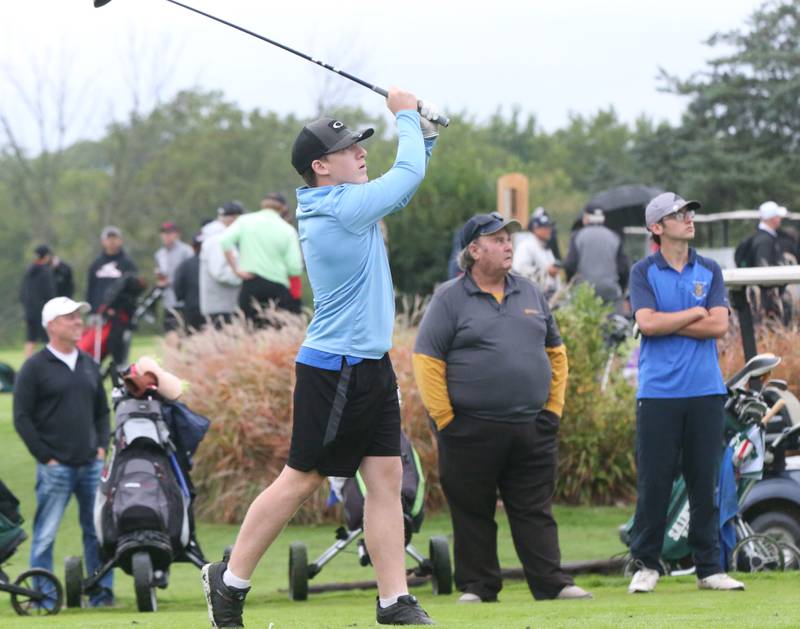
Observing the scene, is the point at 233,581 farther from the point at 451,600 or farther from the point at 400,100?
the point at 451,600

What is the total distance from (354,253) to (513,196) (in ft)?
44.0

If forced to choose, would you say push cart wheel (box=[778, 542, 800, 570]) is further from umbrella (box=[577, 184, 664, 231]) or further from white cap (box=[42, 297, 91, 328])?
umbrella (box=[577, 184, 664, 231])

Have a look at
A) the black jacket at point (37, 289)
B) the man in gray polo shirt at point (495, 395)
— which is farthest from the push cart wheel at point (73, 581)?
the black jacket at point (37, 289)

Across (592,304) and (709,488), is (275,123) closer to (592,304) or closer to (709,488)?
(592,304)

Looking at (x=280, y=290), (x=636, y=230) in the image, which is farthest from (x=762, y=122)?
(x=280, y=290)

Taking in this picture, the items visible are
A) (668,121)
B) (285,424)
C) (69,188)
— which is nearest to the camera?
(285,424)

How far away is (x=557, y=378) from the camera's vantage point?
9.18 meters

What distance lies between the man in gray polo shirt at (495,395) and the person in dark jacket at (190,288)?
927 centimetres

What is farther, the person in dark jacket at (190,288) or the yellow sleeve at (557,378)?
the person in dark jacket at (190,288)

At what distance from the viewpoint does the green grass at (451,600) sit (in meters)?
7.05

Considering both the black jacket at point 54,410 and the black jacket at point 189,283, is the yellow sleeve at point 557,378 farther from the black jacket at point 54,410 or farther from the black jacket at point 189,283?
the black jacket at point 189,283

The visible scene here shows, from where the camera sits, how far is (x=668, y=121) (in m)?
54.8

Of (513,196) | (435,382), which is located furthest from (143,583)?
(513,196)

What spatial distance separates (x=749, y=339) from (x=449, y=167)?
1285 centimetres
